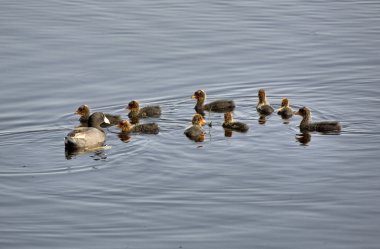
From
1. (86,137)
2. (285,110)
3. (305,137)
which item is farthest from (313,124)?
(86,137)

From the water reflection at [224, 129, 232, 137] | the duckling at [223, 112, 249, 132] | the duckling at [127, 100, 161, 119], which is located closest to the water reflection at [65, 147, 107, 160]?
the duckling at [127, 100, 161, 119]

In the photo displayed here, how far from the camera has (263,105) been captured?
18000mm

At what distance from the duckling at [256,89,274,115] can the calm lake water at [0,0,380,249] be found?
0.23m

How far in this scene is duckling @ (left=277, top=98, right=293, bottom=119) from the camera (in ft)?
58.0

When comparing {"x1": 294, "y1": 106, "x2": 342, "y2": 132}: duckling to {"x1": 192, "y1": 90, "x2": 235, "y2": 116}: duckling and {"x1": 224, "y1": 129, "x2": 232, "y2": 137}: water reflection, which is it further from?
{"x1": 192, "y1": 90, "x2": 235, "y2": 116}: duckling

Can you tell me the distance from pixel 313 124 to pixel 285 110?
37.4 inches

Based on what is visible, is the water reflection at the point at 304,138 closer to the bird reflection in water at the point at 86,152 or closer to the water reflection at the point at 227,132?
the water reflection at the point at 227,132

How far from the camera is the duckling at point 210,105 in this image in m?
18.2

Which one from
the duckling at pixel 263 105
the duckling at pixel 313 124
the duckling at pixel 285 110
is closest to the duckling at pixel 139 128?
the duckling at pixel 263 105

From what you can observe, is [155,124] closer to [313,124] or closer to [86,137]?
[86,137]

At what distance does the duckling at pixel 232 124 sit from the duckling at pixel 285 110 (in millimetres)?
1080

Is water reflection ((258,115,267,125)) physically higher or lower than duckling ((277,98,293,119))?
lower

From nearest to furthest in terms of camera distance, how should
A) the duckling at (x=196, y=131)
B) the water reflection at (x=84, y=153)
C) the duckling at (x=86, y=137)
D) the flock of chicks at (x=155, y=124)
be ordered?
the water reflection at (x=84, y=153) < the duckling at (x=86, y=137) < the flock of chicks at (x=155, y=124) < the duckling at (x=196, y=131)

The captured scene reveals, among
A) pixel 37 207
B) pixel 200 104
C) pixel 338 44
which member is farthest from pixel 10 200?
pixel 338 44
